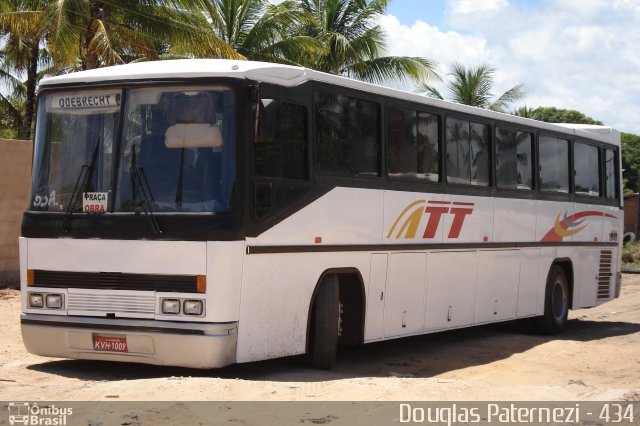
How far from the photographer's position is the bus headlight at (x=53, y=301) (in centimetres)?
943

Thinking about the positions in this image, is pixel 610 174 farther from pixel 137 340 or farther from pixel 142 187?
pixel 137 340

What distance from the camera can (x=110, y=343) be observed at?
9188mm

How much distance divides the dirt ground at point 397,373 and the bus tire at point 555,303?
263 mm

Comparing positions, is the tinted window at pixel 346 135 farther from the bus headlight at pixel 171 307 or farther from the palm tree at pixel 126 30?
the palm tree at pixel 126 30

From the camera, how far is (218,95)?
919 centimetres

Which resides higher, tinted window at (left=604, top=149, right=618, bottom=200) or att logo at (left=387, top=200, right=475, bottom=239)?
tinted window at (left=604, top=149, right=618, bottom=200)

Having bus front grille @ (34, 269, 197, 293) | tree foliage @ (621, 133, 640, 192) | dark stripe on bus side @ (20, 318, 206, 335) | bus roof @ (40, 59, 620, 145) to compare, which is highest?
tree foliage @ (621, 133, 640, 192)

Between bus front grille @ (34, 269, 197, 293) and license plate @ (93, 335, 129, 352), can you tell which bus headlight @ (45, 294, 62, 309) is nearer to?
bus front grille @ (34, 269, 197, 293)

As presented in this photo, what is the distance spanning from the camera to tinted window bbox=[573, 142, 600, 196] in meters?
16.8

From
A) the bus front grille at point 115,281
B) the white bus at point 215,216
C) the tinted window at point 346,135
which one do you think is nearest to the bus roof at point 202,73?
the white bus at point 215,216

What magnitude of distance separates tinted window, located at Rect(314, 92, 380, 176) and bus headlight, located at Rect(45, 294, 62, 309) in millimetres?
2982

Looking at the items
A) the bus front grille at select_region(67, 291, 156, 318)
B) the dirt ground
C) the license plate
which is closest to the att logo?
the dirt ground

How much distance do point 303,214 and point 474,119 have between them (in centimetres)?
461

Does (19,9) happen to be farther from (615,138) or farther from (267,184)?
(267,184)
